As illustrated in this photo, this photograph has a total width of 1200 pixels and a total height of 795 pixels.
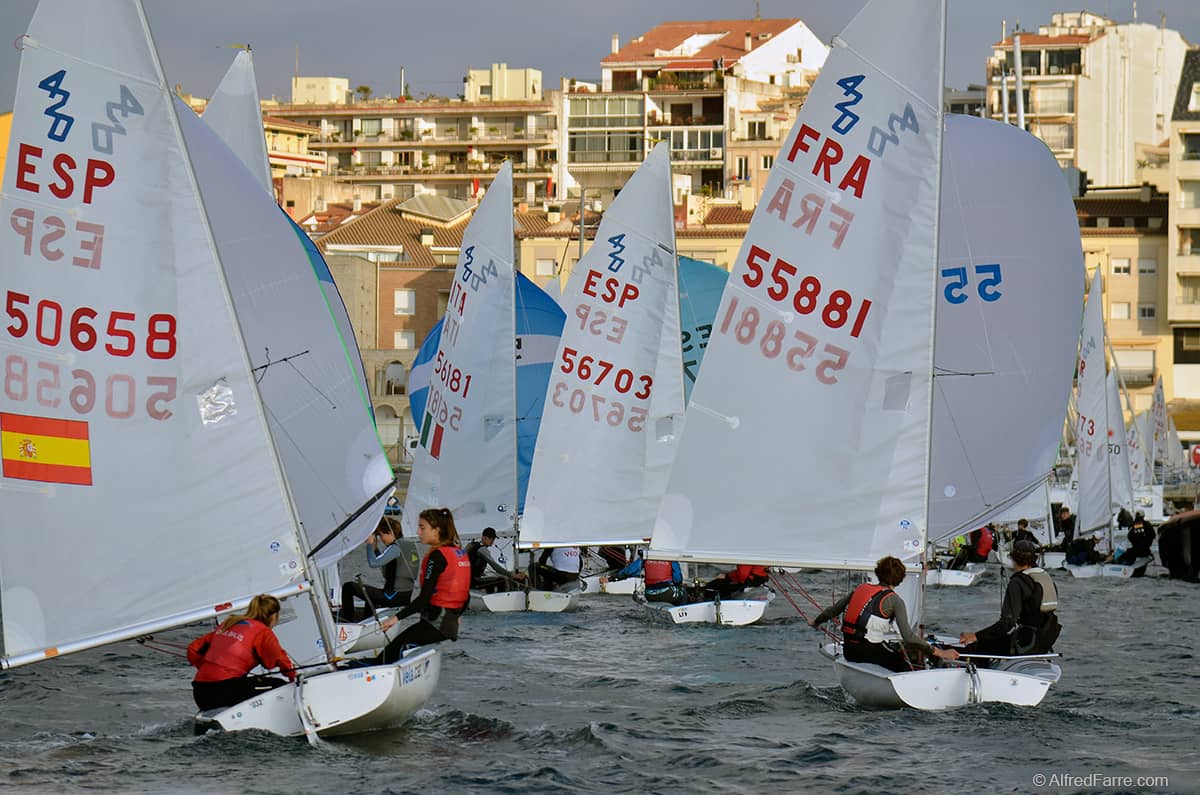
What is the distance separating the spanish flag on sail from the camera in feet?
40.4

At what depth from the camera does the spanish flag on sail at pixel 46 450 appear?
12.3 metres

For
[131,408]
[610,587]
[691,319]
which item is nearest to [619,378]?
[691,319]

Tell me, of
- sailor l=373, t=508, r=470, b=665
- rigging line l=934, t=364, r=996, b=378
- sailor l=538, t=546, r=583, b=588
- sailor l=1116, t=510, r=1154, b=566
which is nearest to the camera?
sailor l=373, t=508, r=470, b=665

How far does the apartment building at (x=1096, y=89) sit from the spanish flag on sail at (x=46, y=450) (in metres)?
75.6

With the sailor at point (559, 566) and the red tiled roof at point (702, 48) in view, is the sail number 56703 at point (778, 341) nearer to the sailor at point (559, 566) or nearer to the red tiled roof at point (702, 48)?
the sailor at point (559, 566)

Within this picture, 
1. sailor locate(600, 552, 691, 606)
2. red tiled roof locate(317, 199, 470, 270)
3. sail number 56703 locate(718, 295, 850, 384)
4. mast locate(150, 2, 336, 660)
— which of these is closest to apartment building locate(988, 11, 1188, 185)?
red tiled roof locate(317, 199, 470, 270)

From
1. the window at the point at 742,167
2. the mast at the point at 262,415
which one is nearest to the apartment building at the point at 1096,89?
the window at the point at 742,167

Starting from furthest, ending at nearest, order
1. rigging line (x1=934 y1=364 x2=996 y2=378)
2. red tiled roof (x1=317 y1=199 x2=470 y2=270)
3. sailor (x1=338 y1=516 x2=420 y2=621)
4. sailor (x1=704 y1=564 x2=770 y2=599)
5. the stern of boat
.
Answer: red tiled roof (x1=317 y1=199 x2=470 y2=270), sailor (x1=704 y1=564 x2=770 y2=599), sailor (x1=338 y1=516 x2=420 y2=621), rigging line (x1=934 y1=364 x2=996 y2=378), the stern of boat

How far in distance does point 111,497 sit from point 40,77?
281cm

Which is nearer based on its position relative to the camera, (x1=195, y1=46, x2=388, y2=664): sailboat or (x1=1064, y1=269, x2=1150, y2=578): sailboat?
(x1=195, y1=46, x2=388, y2=664): sailboat

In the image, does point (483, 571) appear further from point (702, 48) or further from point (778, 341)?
point (702, 48)

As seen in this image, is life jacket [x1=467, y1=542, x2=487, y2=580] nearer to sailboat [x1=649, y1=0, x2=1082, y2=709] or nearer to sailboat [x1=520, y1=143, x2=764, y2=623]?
sailboat [x1=520, y1=143, x2=764, y2=623]

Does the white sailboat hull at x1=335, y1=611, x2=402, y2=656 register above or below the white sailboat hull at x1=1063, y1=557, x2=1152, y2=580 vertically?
above

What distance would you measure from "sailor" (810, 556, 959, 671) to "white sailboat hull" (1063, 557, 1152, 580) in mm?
19281
